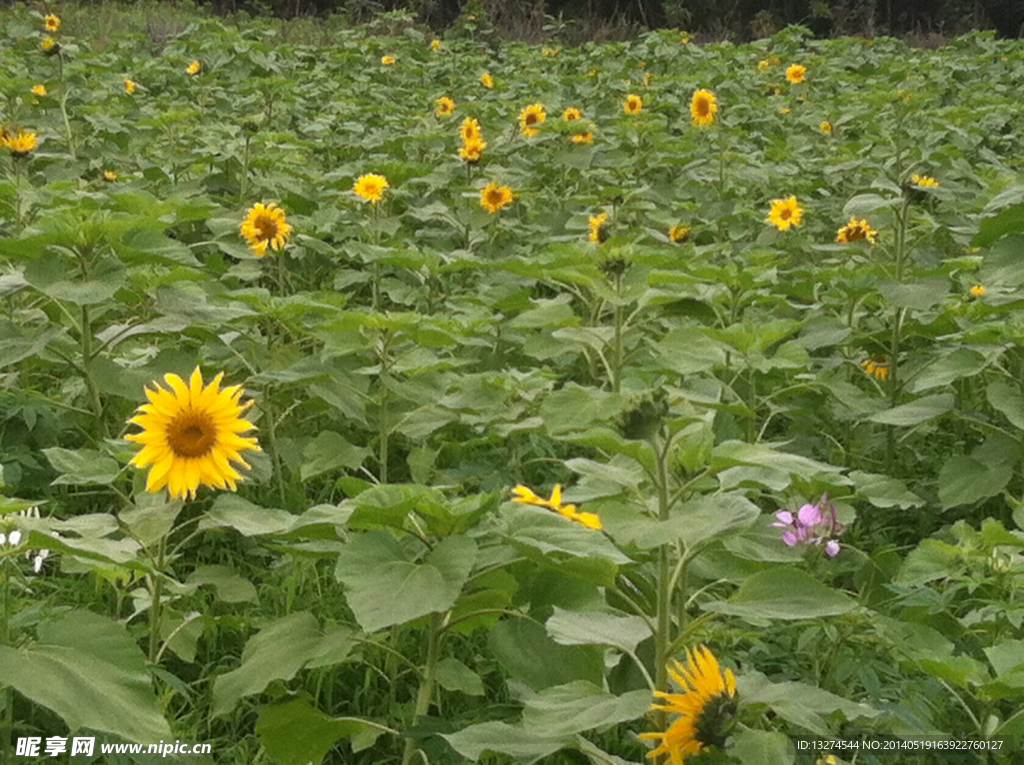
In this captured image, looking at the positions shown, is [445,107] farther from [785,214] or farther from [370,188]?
[785,214]

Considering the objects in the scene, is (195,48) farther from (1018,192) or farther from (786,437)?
(1018,192)

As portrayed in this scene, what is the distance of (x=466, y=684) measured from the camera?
1.68m

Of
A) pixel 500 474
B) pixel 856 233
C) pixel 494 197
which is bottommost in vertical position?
pixel 500 474

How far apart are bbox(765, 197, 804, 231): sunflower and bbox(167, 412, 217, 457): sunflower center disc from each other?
2.85 metres

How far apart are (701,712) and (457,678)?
56 centimetres

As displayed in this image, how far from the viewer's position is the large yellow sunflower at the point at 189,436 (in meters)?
1.71

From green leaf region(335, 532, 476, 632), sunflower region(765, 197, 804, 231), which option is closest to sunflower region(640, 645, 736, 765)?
green leaf region(335, 532, 476, 632)

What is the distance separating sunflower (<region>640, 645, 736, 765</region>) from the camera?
1205 millimetres

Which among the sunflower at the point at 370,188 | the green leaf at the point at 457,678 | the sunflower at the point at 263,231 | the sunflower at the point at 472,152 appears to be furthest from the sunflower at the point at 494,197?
the green leaf at the point at 457,678

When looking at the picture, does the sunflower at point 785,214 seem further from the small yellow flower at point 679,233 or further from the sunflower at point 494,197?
the sunflower at point 494,197

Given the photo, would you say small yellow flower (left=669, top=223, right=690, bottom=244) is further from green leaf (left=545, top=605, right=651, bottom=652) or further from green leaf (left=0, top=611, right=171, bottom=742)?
green leaf (left=0, top=611, right=171, bottom=742)

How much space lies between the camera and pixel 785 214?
416 cm

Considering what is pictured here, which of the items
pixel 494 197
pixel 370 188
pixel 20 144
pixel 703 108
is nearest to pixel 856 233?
pixel 494 197

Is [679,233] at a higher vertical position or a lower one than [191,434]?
lower
